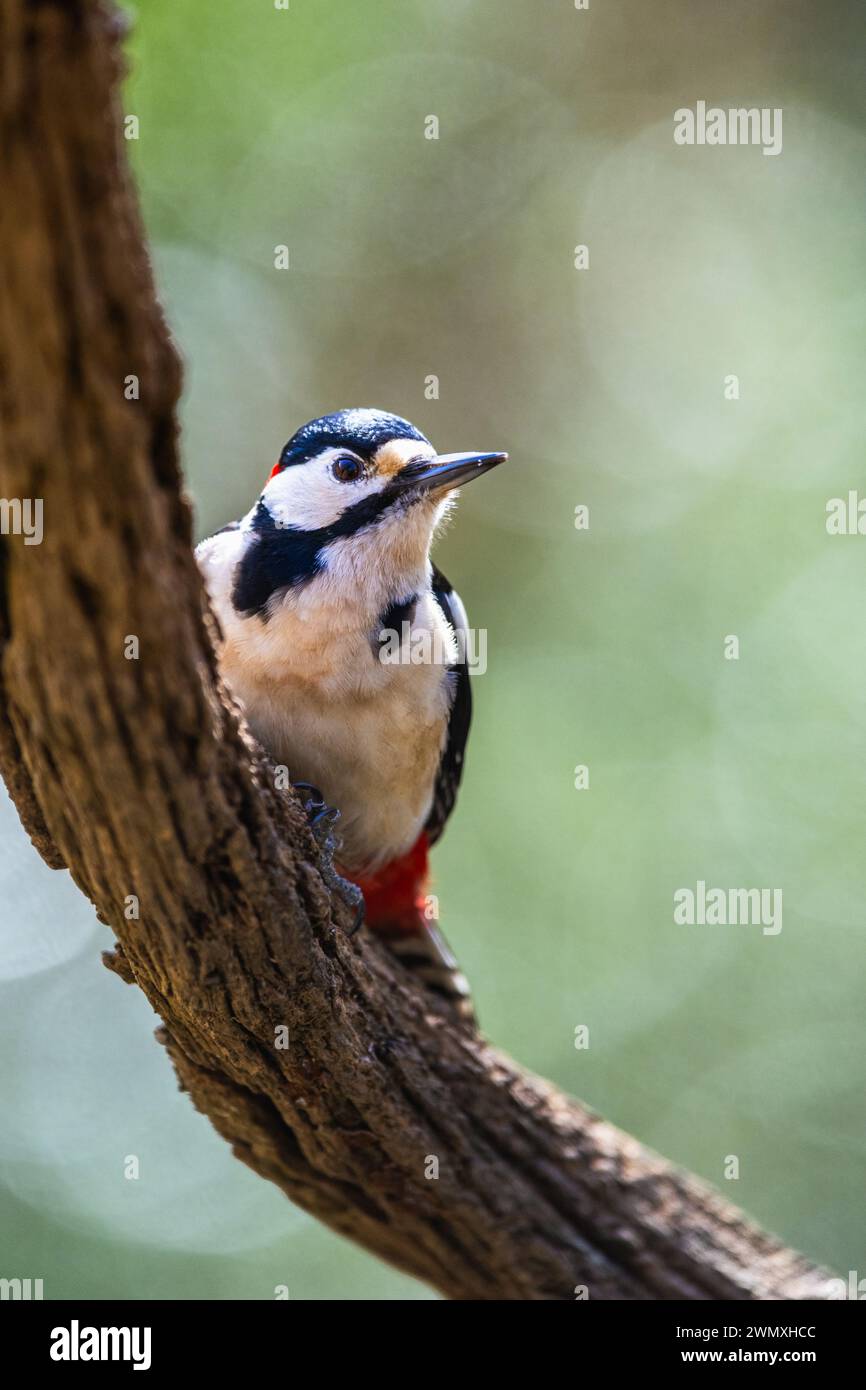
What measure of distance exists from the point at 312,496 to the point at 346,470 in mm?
128

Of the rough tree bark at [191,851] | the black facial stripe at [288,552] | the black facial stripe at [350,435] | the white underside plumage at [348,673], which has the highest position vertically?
the black facial stripe at [350,435]

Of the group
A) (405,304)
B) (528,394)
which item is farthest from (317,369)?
(528,394)

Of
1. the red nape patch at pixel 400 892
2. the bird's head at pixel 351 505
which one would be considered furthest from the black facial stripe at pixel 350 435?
the red nape patch at pixel 400 892

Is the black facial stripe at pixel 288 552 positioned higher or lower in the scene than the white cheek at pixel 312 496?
lower

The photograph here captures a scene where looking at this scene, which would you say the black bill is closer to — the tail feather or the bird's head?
the bird's head

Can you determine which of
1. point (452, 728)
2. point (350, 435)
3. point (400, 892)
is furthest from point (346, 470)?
point (400, 892)

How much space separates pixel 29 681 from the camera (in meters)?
1.90

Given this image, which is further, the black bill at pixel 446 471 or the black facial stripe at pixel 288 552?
the black bill at pixel 446 471

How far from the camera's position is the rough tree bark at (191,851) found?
157cm

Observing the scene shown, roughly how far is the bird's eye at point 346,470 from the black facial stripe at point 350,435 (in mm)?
34

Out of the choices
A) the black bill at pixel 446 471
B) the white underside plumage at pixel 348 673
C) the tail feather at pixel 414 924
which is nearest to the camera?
the white underside plumage at pixel 348 673

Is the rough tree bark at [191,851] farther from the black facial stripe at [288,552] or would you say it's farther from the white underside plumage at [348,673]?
the black facial stripe at [288,552]

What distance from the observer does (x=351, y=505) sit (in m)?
3.40

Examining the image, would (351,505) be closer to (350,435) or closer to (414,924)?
(350,435)
